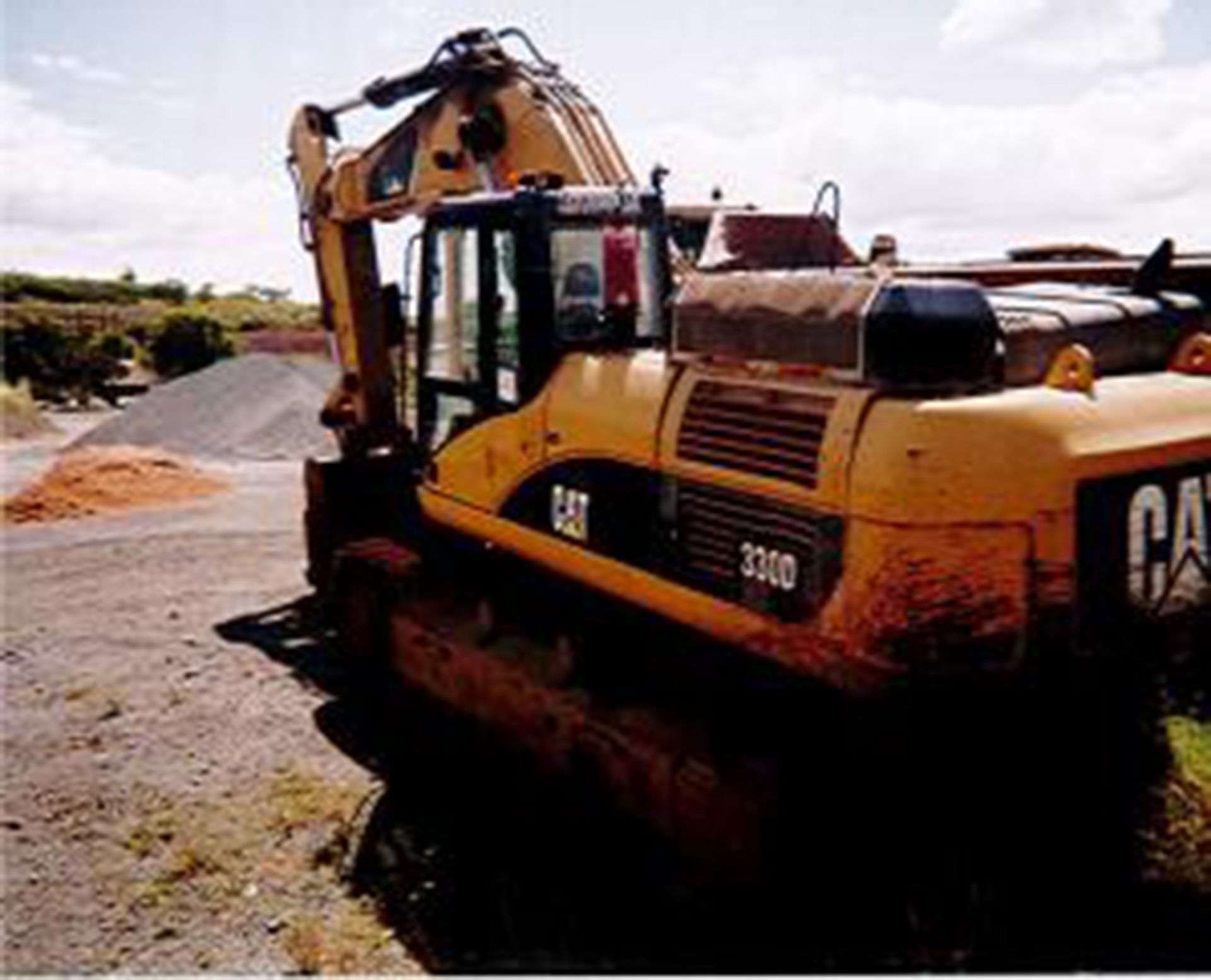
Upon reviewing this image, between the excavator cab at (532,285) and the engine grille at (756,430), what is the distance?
1.11 meters

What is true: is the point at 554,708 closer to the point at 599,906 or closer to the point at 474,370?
the point at 599,906

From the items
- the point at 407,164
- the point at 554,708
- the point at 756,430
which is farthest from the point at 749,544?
the point at 407,164

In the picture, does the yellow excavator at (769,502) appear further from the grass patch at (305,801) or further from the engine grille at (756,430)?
the grass patch at (305,801)

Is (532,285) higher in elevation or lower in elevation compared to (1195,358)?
higher

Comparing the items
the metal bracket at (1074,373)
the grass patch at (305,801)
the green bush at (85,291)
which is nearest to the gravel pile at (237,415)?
A: the grass patch at (305,801)

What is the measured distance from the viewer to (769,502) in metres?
4.43

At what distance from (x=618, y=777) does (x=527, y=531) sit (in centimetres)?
127

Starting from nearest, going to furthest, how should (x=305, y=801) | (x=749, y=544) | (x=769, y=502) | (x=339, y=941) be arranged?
(x=769, y=502) < (x=749, y=544) < (x=339, y=941) < (x=305, y=801)

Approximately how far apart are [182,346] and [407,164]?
24660 mm

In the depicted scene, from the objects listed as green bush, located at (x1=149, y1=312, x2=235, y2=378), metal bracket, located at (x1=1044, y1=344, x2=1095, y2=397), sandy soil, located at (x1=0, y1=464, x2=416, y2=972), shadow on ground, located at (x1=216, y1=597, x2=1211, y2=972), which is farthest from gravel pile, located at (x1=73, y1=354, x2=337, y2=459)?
metal bracket, located at (x1=1044, y1=344, x2=1095, y2=397)

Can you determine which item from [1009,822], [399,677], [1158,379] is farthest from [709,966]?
[399,677]

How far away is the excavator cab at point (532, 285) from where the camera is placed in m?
5.74

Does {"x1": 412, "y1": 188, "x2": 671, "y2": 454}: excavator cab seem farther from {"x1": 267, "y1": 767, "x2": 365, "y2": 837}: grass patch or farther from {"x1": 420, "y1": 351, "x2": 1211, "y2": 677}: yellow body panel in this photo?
{"x1": 267, "y1": 767, "x2": 365, "y2": 837}: grass patch

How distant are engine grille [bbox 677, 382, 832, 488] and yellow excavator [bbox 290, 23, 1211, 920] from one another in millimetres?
12
